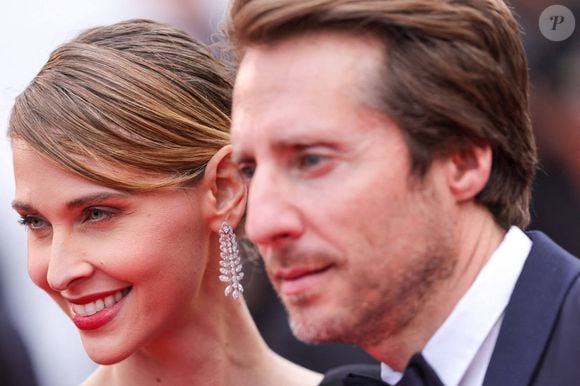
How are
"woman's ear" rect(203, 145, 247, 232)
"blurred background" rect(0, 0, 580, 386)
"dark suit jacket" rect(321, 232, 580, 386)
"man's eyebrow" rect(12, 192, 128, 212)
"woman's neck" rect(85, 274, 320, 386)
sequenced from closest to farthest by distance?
"dark suit jacket" rect(321, 232, 580, 386) → "man's eyebrow" rect(12, 192, 128, 212) → "woman's ear" rect(203, 145, 247, 232) → "woman's neck" rect(85, 274, 320, 386) → "blurred background" rect(0, 0, 580, 386)

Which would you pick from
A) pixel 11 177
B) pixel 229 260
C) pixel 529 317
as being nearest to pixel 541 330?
pixel 529 317

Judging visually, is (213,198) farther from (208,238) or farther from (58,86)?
(58,86)

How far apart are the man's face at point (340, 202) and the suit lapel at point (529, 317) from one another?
18 centimetres

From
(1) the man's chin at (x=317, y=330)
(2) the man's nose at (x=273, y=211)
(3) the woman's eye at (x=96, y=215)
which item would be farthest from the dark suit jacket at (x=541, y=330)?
(3) the woman's eye at (x=96, y=215)

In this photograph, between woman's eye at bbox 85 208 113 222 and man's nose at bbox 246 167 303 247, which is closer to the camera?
man's nose at bbox 246 167 303 247

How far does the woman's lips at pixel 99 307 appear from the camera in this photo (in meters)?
3.05

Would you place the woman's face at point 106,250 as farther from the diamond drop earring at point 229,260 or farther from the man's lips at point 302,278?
the man's lips at point 302,278

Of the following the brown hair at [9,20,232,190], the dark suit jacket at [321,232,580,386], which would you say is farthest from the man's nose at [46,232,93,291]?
the dark suit jacket at [321,232,580,386]

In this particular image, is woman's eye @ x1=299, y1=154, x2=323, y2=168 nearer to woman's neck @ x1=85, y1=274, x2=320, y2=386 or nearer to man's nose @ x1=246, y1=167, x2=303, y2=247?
man's nose @ x1=246, y1=167, x2=303, y2=247

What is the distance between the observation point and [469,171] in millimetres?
2391

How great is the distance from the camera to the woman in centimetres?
298

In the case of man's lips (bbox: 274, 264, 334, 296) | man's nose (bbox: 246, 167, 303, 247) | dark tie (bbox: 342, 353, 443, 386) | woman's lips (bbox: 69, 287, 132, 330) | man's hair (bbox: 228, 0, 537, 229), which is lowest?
woman's lips (bbox: 69, 287, 132, 330)

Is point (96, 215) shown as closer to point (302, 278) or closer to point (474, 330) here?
point (302, 278)

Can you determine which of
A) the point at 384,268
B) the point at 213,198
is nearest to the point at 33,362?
the point at 213,198
